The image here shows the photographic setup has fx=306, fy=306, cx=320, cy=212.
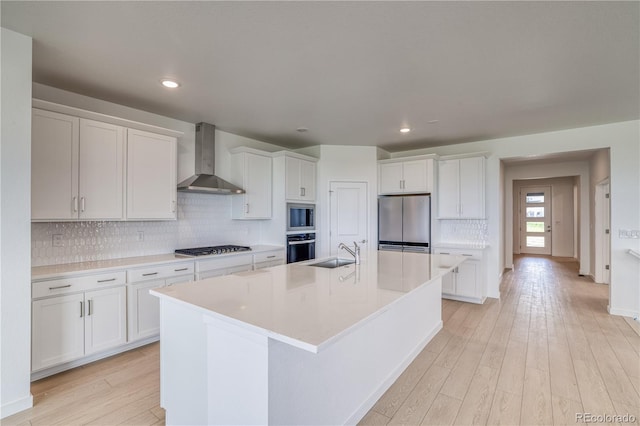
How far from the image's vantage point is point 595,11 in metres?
1.78

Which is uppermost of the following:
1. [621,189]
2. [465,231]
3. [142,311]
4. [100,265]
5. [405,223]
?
[621,189]

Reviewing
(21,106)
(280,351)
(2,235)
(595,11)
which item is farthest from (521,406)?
(21,106)

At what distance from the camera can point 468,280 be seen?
4559 millimetres

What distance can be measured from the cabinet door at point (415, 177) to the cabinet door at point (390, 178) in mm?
84

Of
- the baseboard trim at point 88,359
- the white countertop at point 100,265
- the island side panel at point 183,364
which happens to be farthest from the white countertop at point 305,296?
the baseboard trim at point 88,359

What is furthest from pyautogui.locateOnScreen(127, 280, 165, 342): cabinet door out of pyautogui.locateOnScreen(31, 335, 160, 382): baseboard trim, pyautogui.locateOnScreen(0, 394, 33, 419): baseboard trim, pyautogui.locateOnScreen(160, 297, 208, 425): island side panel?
pyautogui.locateOnScreen(160, 297, 208, 425): island side panel

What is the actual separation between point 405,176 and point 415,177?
0.54ft

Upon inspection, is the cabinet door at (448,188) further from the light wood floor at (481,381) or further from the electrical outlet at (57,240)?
the electrical outlet at (57,240)

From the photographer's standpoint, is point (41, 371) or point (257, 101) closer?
point (41, 371)

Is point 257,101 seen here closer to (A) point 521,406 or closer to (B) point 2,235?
(B) point 2,235

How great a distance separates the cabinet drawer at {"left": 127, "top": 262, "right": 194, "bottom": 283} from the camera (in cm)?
294

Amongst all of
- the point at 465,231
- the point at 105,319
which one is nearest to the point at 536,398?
the point at 465,231

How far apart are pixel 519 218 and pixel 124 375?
11.0 m

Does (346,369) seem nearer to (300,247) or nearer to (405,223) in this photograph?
(300,247)
